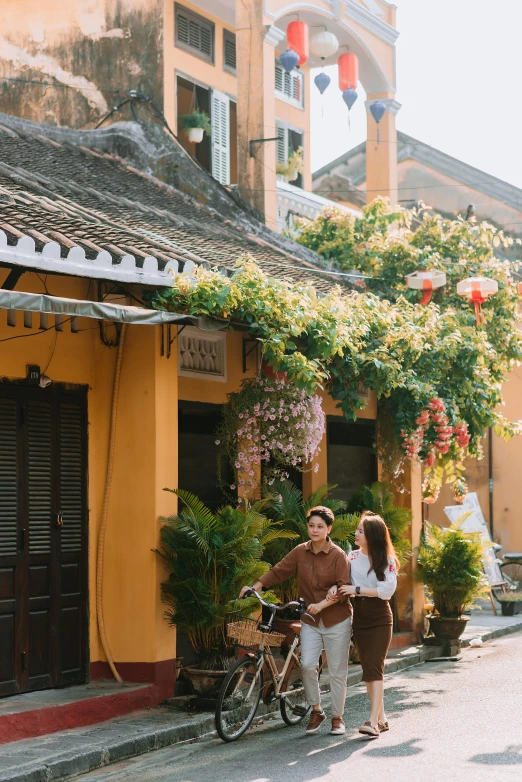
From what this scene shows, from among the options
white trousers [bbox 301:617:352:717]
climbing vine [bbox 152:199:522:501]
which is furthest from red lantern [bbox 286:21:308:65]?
white trousers [bbox 301:617:352:717]

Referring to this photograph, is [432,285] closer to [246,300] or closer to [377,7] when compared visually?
[246,300]

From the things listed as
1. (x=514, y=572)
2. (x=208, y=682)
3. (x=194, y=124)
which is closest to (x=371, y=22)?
(x=194, y=124)

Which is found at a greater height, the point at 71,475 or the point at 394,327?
the point at 394,327

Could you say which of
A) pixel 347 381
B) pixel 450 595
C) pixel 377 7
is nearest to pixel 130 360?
pixel 347 381

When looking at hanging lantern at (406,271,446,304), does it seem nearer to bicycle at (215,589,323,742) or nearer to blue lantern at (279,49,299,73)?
blue lantern at (279,49,299,73)

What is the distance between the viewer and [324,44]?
18.1 meters

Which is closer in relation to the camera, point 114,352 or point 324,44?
point 114,352

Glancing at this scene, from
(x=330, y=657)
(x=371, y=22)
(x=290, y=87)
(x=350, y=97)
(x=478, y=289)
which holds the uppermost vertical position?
(x=290, y=87)

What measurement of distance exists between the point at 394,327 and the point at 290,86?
13416 mm

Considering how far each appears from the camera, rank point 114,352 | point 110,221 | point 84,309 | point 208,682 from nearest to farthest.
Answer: point 84,309 < point 208,682 < point 114,352 < point 110,221

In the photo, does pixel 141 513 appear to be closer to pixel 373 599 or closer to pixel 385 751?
pixel 373 599

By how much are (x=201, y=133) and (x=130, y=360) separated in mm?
9776

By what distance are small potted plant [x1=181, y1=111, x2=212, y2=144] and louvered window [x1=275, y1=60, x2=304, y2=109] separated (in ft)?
16.9

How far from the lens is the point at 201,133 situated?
19406mm
